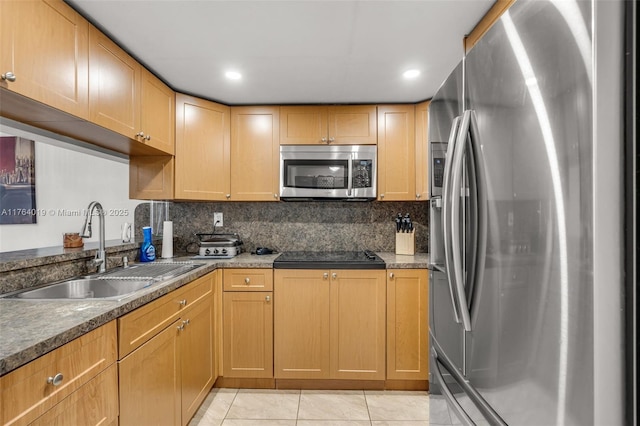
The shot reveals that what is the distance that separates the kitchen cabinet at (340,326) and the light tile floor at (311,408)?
14cm

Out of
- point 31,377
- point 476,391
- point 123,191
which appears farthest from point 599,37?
point 123,191

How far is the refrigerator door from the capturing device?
55 centimetres

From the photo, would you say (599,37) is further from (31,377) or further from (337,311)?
(337,311)

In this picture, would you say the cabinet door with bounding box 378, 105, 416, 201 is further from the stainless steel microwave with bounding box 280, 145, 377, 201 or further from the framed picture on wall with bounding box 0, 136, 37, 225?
the framed picture on wall with bounding box 0, 136, 37, 225

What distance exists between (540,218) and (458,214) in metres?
0.27

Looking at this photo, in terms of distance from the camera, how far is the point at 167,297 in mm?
1590

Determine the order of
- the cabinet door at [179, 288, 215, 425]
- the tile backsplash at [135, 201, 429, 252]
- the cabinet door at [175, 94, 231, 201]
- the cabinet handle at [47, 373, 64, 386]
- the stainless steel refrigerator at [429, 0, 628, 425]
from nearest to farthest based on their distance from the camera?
1. the stainless steel refrigerator at [429, 0, 628, 425]
2. the cabinet handle at [47, 373, 64, 386]
3. the cabinet door at [179, 288, 215, 425]
4. the cabinet door at [175, 94, 231, 201]
5. the tile backsplash at [135, 201, 429, 252]

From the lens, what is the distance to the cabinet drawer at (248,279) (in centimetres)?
232

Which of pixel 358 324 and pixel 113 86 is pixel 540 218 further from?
pixel 113 86

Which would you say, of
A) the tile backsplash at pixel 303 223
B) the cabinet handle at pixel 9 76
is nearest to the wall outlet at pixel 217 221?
the tile backsplash at pixel 303 223

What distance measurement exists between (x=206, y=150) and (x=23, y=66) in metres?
1.39

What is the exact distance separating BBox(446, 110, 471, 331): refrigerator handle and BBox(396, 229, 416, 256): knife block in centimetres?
178

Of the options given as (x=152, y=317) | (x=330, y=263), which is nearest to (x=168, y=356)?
(x=152, y=317)

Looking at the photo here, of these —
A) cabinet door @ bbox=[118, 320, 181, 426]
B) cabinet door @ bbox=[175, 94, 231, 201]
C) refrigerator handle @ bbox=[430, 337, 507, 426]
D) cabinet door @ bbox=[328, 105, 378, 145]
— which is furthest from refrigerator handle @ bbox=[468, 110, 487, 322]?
cabinet door @ bbox=[175, 94, 231, 201]
